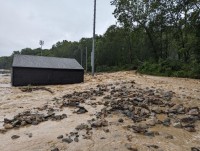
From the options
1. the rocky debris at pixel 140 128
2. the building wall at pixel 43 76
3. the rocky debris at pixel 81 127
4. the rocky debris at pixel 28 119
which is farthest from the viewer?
the building wall at pixel 43 76

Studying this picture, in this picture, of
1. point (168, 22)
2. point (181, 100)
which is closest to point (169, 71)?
point (168, 22)

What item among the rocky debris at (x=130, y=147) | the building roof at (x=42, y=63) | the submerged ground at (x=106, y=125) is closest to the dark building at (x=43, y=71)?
the building roof at (x=42, y=63)

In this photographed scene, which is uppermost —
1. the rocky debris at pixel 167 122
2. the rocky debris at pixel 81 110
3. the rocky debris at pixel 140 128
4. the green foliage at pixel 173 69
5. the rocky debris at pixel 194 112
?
the green foliage at pixel 173 69

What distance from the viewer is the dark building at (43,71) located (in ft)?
83.3

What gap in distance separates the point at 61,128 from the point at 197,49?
21.5m

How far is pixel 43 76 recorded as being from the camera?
86.8 feet

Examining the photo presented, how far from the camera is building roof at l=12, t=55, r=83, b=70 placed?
26.1 metres

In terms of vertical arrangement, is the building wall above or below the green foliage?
below

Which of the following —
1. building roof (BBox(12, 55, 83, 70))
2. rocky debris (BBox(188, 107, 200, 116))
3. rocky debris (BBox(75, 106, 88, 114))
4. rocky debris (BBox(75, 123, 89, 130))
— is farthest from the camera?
building roof (BBox(12, 55, 83, 70))

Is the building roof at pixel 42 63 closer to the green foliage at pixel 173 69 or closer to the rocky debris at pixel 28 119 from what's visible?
the green foliage at pixel 173 69

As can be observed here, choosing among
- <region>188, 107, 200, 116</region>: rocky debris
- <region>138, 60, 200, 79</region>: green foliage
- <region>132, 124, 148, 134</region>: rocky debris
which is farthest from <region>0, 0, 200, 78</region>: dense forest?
<region>132, 124, 148, 134</region>: rocky debris

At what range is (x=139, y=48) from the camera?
186 ft

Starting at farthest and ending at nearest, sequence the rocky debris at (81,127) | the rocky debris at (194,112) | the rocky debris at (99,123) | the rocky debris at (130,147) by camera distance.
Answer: the rocky debris at (194,112) < the rocky debris at (99,123) < the rocky debris at (81,127) < the rocky debris at (130,147)

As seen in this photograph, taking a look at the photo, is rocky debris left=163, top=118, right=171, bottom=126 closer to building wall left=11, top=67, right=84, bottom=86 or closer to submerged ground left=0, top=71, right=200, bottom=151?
submerged ground left=0, top=71, right=200, bottom=151
